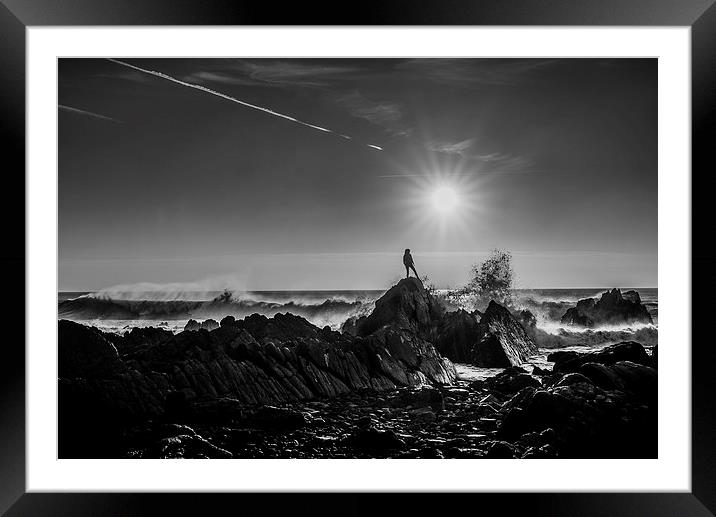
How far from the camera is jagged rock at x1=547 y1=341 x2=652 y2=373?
2916mm

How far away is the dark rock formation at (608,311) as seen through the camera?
2.94m

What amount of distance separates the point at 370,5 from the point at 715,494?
122 inches

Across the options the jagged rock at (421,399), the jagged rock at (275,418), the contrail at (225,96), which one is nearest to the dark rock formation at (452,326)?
the jagged rock at (421,399)

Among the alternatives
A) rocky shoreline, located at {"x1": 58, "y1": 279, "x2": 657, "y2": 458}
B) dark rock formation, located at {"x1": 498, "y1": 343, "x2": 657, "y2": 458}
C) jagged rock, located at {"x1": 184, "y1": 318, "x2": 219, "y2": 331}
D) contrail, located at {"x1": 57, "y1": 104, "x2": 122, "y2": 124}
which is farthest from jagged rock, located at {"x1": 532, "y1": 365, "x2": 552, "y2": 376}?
contrail, located at {"x1": 57, "y1": 104, "x2": 122, "y2": 124}

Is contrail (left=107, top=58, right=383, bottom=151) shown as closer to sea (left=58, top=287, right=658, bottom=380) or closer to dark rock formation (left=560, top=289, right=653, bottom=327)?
sea (left=58, top=287, right=658, bottom=380)

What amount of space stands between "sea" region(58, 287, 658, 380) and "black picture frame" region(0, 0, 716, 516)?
50cm

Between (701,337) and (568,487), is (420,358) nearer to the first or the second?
(568,487)

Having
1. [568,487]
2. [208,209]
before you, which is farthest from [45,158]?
[568,487]

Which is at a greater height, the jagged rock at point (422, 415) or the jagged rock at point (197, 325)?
the jagged rock at point (197, 325)

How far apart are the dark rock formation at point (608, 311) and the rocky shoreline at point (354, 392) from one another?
18 centimetres

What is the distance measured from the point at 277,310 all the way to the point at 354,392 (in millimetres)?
726

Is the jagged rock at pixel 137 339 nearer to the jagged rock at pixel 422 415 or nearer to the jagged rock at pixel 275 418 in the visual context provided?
the jagged rock at pixel 275 418

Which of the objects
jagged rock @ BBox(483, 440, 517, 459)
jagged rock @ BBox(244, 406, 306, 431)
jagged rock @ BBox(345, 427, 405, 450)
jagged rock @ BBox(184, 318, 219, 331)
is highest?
jagged rock @ BBox(184, 318, 219, 331)

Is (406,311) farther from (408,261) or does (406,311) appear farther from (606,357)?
(606,357)
